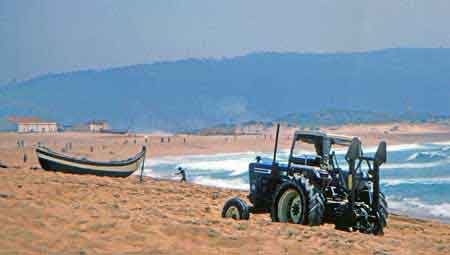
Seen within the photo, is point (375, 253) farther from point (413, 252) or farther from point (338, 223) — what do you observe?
point (338, 223)

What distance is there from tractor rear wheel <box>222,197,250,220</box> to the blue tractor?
0.06 ft

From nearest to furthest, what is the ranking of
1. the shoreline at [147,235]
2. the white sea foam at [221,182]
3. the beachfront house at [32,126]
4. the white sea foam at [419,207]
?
the shoreline at [147,235] < the white sea foam at [419,207] < the white sea foam at [221,182] < the beachfront house at [32,126]

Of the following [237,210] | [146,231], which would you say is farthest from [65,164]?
[146,231]

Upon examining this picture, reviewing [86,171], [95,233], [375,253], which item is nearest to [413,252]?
[375,253]

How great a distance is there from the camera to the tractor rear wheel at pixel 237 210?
12588mm

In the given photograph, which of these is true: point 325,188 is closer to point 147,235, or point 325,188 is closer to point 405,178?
point 147,235

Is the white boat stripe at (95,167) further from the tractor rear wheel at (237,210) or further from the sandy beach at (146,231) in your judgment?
the tractor rear wheel at (237,210)

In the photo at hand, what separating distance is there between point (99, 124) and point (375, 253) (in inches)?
3754

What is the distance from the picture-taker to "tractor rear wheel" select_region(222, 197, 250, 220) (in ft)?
41.3

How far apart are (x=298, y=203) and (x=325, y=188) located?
467 millimetres

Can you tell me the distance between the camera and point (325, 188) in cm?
1170

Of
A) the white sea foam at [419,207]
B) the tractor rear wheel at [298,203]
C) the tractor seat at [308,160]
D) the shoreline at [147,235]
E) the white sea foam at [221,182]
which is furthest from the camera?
the white sea foam at [221,182]

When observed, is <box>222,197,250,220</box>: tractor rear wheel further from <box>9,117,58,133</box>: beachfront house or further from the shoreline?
<box>9,117,58,133</box>: beachfront house

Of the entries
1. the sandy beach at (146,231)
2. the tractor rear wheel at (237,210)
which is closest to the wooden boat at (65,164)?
the sandy beach at (146,231)
